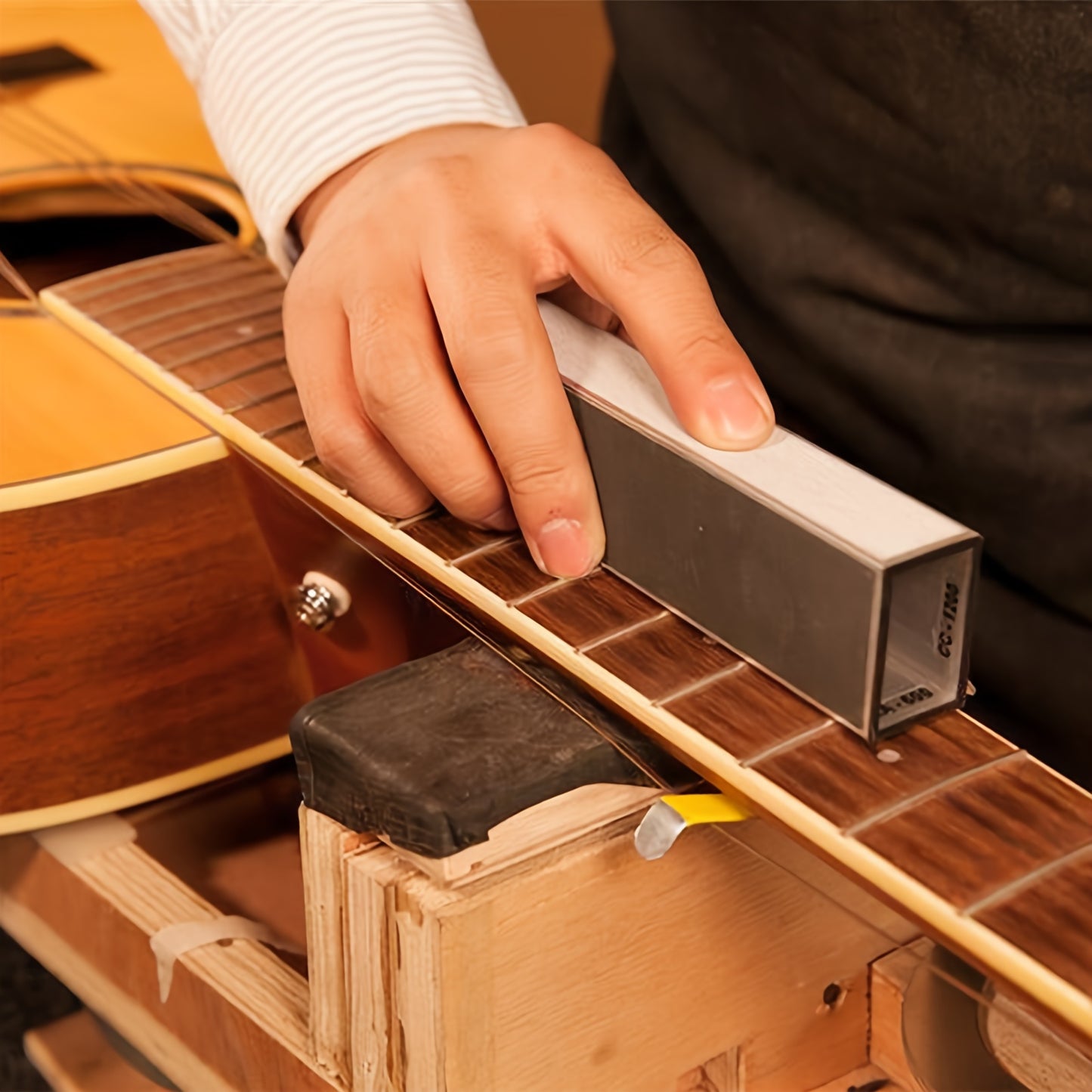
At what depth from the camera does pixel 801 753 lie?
47 centimetres

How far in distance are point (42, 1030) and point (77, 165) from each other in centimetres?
53

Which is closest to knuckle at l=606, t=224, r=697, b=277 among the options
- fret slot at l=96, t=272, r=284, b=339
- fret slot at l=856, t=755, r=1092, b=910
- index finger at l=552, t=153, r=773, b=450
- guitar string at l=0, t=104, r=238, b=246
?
index finger at l=552, t=153, r=773, b=450

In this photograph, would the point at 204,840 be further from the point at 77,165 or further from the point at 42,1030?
the point at 77,165

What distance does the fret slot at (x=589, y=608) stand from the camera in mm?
535

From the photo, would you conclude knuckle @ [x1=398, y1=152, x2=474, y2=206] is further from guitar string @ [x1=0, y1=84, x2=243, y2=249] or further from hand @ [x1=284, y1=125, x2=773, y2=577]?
guitar string @ [x1=0, y1=84, x2=243, y2=249]

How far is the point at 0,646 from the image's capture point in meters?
0.68

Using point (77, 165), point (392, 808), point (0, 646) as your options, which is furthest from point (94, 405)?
point (392, 808)

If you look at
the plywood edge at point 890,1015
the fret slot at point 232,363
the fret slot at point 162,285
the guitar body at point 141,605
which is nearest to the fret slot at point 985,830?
the plywood edge at point 890,1015

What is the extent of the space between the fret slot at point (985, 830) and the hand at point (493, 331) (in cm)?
14

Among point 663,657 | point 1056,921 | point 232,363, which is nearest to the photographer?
point 1056,921

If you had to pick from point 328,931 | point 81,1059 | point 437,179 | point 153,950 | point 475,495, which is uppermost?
point 437,179

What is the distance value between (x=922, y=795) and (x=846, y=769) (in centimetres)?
2

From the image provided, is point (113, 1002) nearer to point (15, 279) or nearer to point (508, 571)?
point (508, 571)

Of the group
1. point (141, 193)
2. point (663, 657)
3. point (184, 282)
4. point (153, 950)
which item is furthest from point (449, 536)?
point (141, 193)
